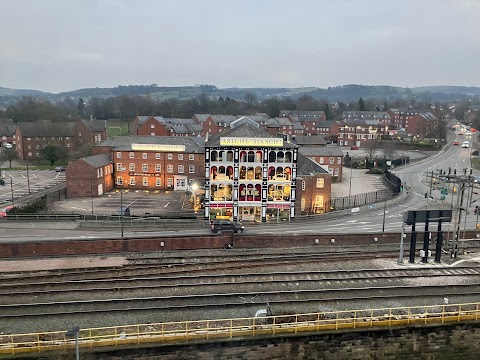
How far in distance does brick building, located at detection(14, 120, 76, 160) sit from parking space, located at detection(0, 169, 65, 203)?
1062cm

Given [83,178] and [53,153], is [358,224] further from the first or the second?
[53,153]

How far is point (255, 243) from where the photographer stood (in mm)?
34844

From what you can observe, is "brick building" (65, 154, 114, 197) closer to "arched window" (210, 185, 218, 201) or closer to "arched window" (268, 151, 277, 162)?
"arched window" (210, 185, 218, 201)

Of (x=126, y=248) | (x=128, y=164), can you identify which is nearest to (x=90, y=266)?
(x=126, y=248)

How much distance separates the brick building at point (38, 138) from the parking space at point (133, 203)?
3406cm

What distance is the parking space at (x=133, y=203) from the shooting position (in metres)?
45.5

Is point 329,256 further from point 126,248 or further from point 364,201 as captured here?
point 364,201

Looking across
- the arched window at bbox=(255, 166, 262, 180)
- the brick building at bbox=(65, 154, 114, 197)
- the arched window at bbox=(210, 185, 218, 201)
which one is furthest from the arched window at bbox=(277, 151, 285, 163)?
the brick building at bbox=(65, 154, 114, 197)

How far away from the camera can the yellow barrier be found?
1748cm

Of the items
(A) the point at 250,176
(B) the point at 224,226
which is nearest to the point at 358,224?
(A) the point at 250,176

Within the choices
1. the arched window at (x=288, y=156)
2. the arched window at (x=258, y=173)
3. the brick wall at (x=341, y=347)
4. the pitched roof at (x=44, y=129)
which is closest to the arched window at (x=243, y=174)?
the arched window at (x=258, y=173)

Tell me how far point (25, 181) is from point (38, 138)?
76.1 ft

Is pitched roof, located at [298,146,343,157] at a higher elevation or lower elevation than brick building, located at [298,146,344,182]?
higher

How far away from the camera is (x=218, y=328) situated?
18.4 m
